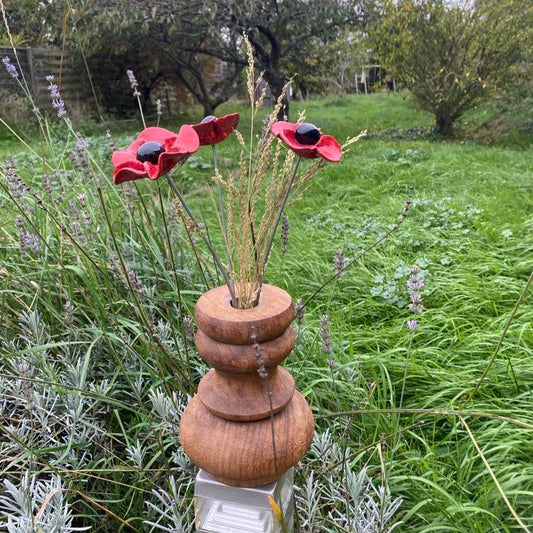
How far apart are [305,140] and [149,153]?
25 cm

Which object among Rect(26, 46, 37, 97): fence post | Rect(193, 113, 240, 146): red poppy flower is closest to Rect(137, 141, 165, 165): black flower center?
Rect(193, 113, 240, 146): red poppy flower

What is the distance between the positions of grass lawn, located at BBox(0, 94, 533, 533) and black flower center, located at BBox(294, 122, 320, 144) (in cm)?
60

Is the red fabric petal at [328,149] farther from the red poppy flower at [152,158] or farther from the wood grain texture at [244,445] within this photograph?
the wood grain texture at [244,445]

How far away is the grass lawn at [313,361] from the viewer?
1300 millimetres

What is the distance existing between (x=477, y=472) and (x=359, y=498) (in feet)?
1.49

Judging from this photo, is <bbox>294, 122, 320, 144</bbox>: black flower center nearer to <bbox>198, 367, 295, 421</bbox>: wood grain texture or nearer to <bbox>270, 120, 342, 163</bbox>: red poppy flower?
<bbox>270, 120, 342, 163</bbox>: red poppy flower

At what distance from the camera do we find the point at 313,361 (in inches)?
76.9

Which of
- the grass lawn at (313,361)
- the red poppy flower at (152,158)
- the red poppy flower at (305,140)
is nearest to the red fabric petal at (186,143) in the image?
the red poppy flower at (152,158)

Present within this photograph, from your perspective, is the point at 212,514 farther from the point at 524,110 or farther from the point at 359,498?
the point at 524,110

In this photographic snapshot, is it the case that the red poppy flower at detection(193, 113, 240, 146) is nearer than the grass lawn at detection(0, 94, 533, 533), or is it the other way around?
the red poppy flower at detection(193, 113, 240, 146)

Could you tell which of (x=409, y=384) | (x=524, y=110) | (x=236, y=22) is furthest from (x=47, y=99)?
(x=409, y=384)

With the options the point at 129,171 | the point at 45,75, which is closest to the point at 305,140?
the point at 129,171

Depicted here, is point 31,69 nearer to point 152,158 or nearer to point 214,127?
point 214,127

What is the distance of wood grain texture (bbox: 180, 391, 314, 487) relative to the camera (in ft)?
2.59
